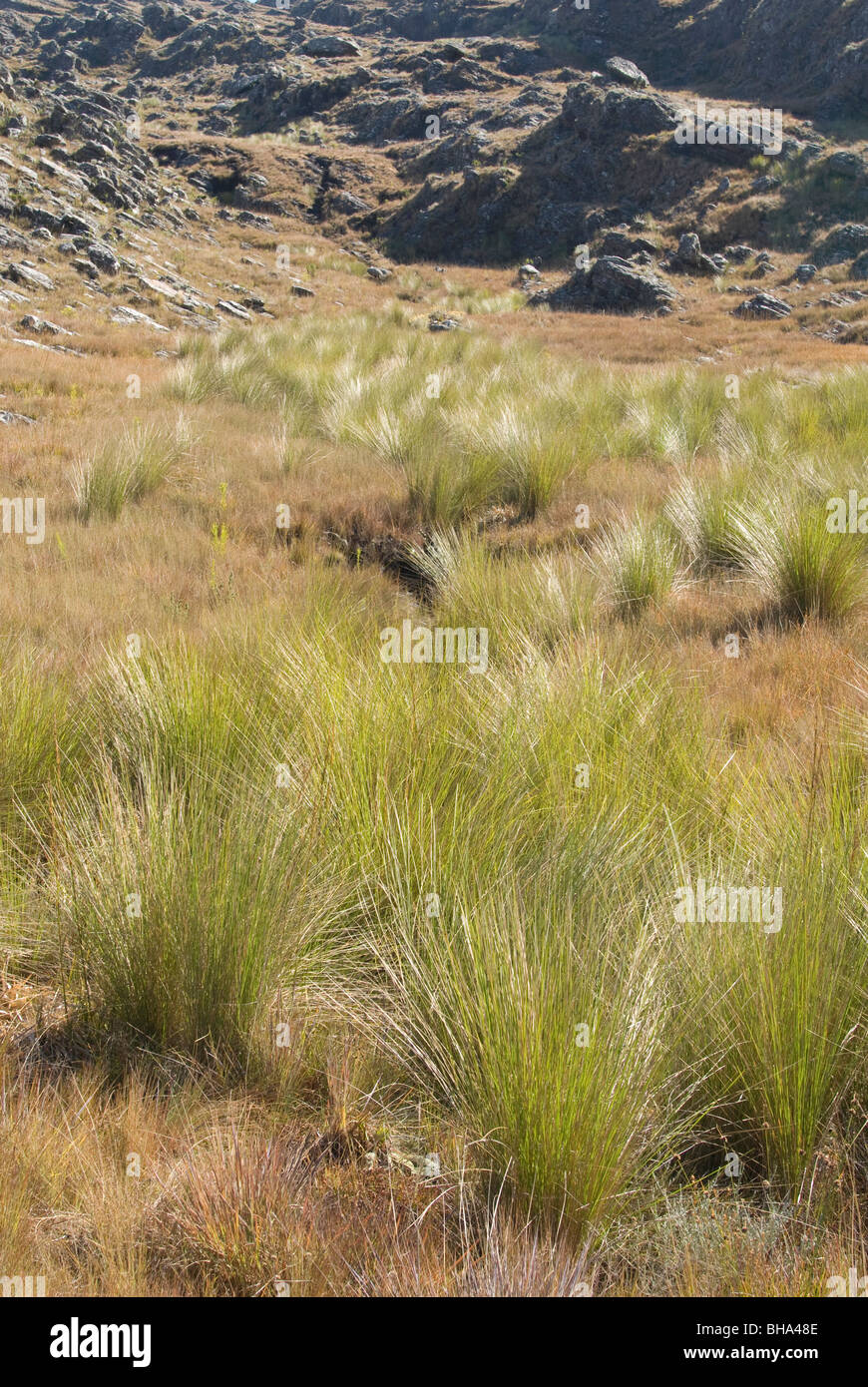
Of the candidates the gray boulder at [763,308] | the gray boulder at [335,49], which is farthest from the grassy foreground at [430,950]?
the gray boulder at [335,49]

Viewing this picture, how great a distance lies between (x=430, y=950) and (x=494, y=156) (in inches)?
1786

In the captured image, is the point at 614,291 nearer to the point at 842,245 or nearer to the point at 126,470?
the point at 842,245

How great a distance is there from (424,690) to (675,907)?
1.06 m

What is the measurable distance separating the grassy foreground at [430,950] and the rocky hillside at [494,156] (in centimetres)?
1489

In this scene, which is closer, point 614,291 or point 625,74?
point 614,291

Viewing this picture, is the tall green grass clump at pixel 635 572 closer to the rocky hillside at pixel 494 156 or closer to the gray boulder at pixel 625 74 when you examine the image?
the rocky hillside at pixel 494 156

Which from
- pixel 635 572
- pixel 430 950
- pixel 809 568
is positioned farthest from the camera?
pixel 635 572

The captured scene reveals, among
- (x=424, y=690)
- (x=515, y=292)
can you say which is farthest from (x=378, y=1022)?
(x=515, y=292)

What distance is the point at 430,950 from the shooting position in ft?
5.06

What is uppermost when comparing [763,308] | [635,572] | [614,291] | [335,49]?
[335,49]

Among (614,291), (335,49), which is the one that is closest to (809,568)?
(614,291)

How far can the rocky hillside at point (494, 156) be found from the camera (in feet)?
78.4

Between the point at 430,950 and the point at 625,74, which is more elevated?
the point at 625,74

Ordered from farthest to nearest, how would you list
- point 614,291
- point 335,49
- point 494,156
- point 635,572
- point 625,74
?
point 335,49 < point 625,74 < point 494,156 < point 614,291 < point 635,572
